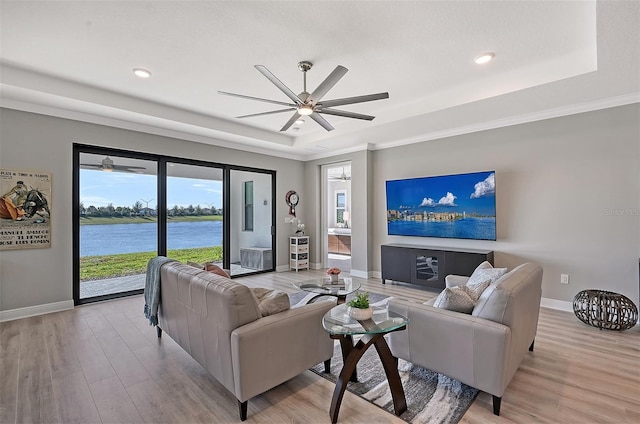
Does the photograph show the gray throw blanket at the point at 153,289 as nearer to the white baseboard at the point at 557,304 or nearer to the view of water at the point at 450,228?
the view of water at the point at 450,228

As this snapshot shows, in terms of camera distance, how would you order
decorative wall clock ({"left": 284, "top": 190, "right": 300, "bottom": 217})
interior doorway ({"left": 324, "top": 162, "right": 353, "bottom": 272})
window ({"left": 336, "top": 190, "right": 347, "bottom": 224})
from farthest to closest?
window ({"left": 336, "top": 190, "right": 347, "bottom": 224}) < interior doorway ({"left": 324, "top": 162, "right": 353, "bottom": 272}) < decorative wall clock ({"left": 284, "top": 190, "right": 300, "bottom": 217})

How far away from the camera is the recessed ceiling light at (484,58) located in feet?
9.94

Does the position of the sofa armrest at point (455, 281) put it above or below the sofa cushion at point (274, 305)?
below

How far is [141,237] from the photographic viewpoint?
4.92m

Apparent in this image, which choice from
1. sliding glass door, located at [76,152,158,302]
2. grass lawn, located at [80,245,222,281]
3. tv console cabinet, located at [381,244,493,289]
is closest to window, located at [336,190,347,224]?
tv console cabinet, located at [381,244,493,289]

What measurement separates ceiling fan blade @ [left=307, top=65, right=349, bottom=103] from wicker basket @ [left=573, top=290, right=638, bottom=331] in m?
3.66

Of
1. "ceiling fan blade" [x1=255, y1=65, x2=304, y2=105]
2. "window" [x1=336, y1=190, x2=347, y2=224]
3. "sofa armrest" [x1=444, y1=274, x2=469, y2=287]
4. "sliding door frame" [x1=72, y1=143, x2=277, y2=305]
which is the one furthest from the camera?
"window" [x1=336, y1=190, x2=347, y2=224]

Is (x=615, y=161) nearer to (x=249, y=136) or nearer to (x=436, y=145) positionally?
(x=436, y=145)

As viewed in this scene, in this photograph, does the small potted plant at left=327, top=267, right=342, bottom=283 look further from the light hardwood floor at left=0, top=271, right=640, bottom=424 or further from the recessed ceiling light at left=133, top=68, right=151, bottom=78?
the recessed ceiling light at left=133, top=68, right=151, bottom=78

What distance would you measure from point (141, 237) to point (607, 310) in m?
6.19

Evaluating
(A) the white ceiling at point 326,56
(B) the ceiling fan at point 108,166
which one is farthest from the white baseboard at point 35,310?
(A) the white ceiling at point 326,56

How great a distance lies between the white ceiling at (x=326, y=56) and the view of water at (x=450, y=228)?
149cm

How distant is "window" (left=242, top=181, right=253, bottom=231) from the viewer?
6.32 metres

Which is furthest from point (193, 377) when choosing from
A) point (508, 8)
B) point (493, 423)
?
point (508, 8)
